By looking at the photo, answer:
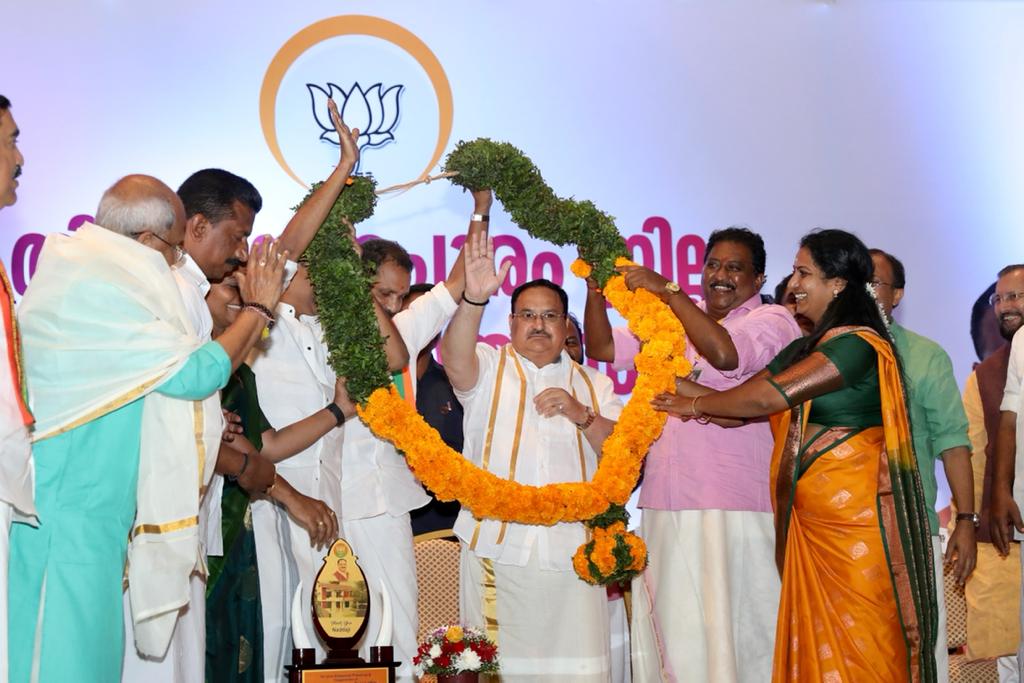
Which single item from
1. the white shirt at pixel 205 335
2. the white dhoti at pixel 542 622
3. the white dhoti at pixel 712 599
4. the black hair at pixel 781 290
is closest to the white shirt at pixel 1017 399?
the white dhoti at pixel 712 599

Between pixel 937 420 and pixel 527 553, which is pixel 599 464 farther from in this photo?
pixel 937 420

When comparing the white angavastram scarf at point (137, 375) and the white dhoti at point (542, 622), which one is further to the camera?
the white dhoti at point (542, 622)

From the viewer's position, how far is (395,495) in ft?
17.7

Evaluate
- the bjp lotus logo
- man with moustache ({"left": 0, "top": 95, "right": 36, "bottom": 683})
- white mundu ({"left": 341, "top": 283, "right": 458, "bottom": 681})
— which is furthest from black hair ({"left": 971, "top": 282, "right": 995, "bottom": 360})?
man with moustache ({"left": 0, "top": 95, "right": 36, "bottom": 683})

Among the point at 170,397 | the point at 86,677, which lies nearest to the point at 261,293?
the point at 170,397

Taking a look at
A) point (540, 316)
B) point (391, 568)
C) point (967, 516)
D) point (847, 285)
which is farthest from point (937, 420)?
point (391, 568)

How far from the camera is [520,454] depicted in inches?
215

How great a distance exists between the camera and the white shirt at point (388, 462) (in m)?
5.34

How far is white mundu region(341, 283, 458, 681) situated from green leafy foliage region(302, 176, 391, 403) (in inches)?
16.6

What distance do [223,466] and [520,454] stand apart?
4.86ft

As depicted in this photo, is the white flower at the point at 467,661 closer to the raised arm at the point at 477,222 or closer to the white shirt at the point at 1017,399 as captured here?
the raised arm at the point at 477,222

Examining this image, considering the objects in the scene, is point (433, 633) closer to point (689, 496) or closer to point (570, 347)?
point (689, 496)

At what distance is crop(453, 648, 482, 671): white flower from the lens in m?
4.86

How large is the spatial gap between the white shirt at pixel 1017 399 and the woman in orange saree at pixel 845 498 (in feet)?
4.39
